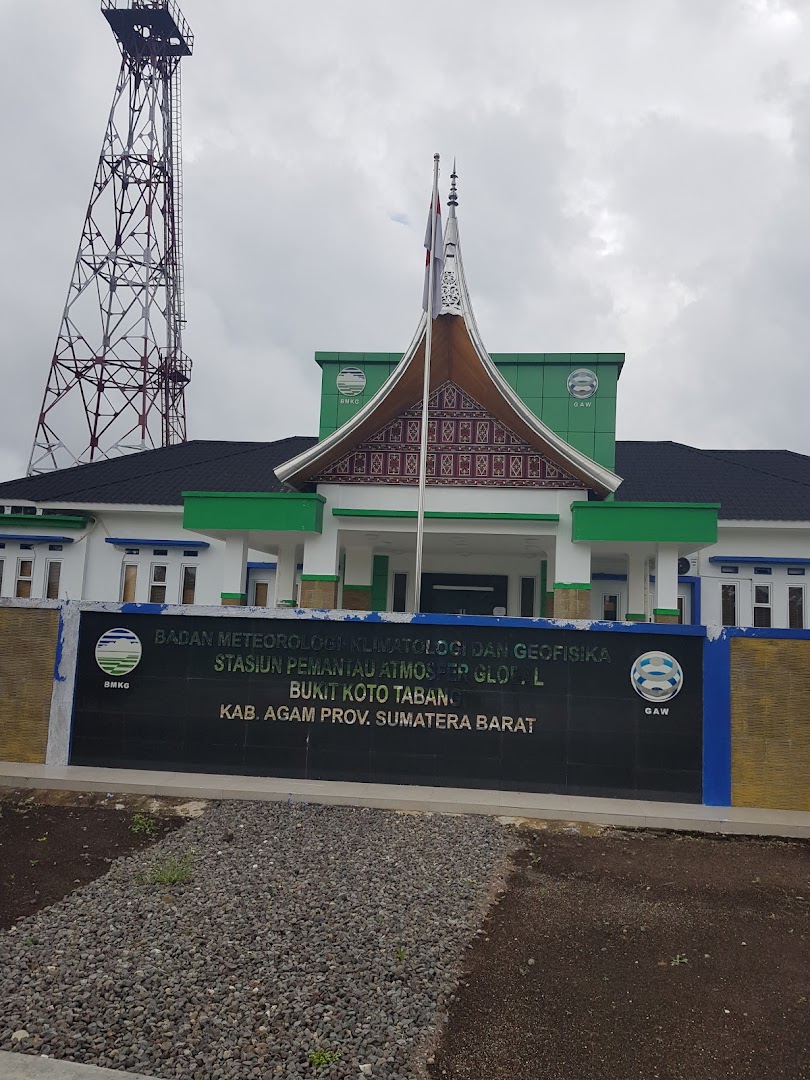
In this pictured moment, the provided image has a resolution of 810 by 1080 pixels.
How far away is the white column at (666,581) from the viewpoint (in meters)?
16.8

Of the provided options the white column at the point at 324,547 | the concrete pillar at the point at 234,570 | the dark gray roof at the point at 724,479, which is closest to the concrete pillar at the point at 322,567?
the white column at the point at 324,547

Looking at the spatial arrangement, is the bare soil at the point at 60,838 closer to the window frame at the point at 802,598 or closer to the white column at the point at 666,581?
the white column at the point at 666,581

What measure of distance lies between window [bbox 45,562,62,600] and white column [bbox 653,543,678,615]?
15.6 metres

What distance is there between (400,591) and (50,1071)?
61.1ft

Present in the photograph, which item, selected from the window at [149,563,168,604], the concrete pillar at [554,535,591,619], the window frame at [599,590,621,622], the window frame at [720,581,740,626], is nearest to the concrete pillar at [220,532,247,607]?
the window at [149,563,168,604]

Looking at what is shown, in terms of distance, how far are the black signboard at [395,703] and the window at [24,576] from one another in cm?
1218

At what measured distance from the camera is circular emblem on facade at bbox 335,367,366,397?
77.7 ft

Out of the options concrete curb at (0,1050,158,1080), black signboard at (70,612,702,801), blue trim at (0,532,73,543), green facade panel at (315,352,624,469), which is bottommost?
concrete curb at (0,1050,158,1080)

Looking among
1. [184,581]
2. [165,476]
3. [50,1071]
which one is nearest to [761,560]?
[184,581]

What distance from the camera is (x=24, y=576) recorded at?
23.1 metres

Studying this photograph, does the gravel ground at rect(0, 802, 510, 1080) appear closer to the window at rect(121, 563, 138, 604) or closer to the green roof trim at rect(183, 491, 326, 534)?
the green roof trim at rect(183, 491, 326, 534)

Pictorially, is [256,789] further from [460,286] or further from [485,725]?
[460,286]

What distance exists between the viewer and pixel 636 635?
36.9ft

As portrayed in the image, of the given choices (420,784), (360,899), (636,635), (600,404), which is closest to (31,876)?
(360,899)
